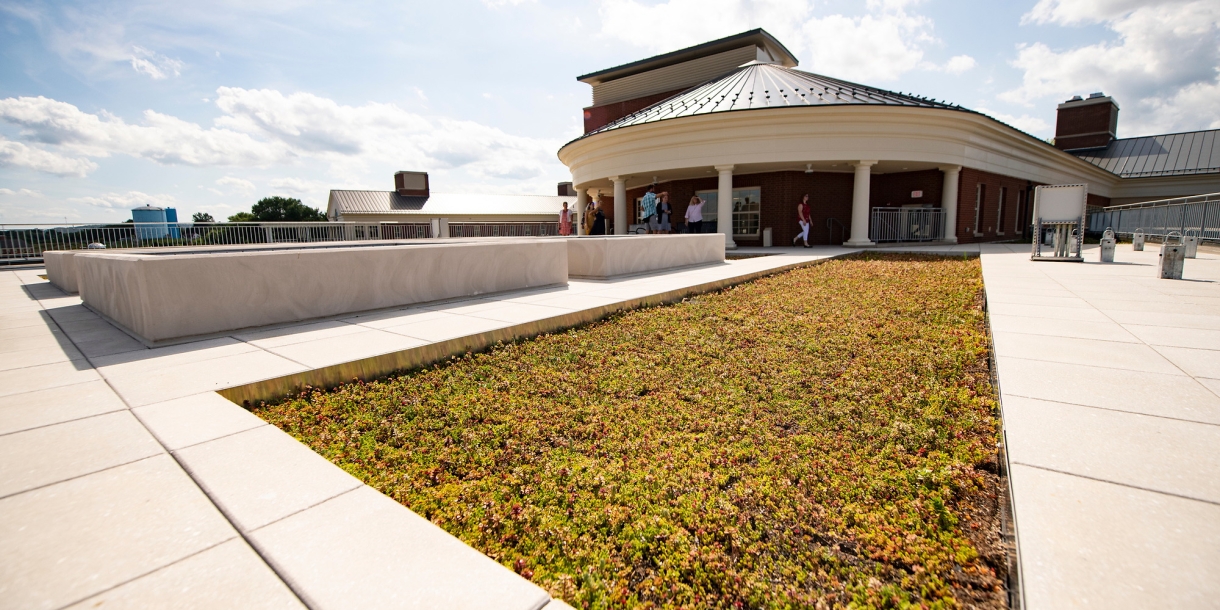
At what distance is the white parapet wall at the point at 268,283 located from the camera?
5.47m

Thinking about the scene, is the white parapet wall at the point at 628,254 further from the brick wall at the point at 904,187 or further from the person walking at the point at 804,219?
the brick wall at the point at 904,187

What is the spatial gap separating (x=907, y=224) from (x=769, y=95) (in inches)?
314

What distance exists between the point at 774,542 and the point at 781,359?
288 cm

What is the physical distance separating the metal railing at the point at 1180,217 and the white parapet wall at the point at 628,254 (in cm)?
1397

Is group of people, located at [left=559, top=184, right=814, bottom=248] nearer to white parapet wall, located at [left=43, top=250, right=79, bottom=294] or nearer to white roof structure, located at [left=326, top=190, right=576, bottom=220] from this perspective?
white parapet wall, located at [left=43, top=250, right=79, bottom=294]

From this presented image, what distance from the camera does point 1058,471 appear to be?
96.8 inches

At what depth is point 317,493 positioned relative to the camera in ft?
8.02

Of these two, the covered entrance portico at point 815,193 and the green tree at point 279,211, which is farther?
the green tree at point 279,211

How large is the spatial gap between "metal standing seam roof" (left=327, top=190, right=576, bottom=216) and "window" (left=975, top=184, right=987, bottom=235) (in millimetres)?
44644

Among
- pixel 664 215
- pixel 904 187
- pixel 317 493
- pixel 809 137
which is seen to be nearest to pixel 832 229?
pixel 904 187

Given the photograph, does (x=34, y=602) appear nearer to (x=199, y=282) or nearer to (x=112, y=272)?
(x=199, y=282)

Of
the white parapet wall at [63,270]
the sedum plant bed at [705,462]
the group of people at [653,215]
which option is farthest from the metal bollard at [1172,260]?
the white parapet wall at [63,270]

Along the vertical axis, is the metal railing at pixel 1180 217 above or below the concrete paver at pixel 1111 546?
above

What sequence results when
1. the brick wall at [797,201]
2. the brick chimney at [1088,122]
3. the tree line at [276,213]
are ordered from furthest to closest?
the tree line at [276,213], the brick chimney at [1088,122], the brick wall at [797,201]
